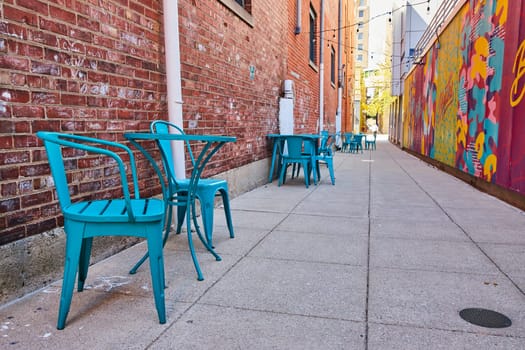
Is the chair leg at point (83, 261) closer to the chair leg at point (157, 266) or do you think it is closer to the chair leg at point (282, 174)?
the chair leg at point (157, 266)

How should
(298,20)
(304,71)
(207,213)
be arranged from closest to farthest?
(207,213), (298,20), (304,71)

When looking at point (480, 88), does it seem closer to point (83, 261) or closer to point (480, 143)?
point (480, 143)

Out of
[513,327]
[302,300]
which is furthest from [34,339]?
[513,327]

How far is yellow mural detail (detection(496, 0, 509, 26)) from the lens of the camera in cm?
547

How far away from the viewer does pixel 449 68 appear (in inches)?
351

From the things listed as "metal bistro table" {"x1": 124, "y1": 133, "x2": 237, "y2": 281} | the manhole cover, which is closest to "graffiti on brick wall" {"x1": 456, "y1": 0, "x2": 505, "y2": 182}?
the manhole cover

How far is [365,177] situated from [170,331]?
701cm

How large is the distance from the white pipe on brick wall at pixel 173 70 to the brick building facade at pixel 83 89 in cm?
10

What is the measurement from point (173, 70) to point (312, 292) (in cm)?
238

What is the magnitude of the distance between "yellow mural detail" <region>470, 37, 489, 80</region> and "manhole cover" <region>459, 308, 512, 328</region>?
501cm

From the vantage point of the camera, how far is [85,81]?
2.87 meters

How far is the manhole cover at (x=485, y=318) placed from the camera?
2117mm

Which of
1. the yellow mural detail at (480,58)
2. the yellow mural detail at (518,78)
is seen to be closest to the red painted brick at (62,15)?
the yellow mural detail at (518,78)

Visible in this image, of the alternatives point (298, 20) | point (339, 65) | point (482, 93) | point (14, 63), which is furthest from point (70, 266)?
point (339, 65)
